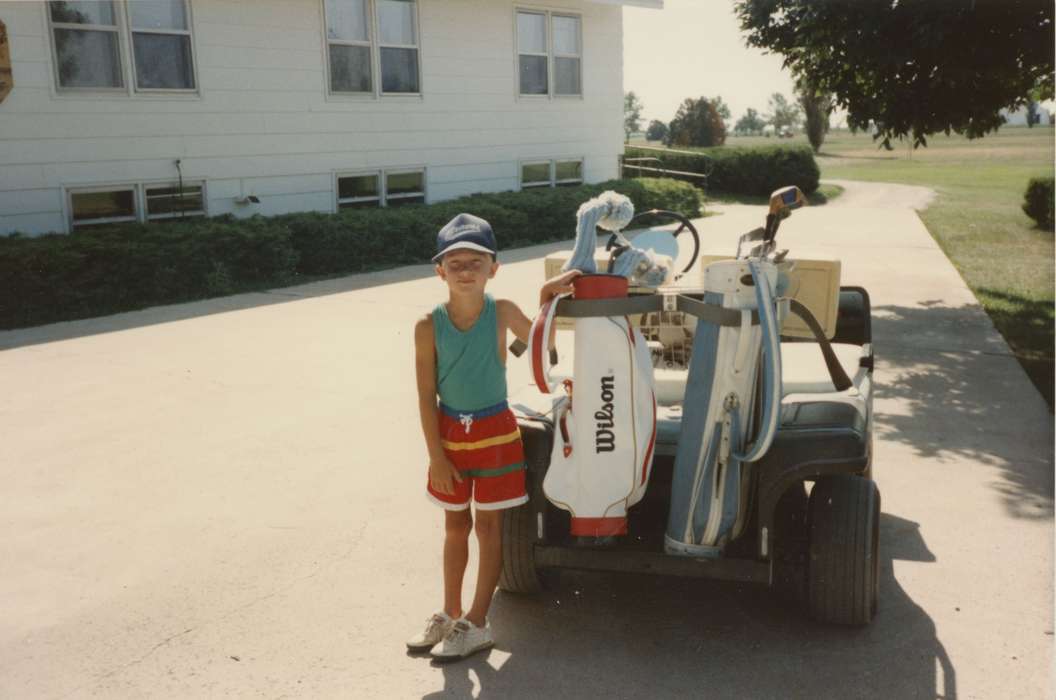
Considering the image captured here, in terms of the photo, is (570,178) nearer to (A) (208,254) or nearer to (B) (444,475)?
(A) (208,254)

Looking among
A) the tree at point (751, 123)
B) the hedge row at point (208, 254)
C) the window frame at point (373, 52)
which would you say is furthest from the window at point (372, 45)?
the tree at point (751, 123)

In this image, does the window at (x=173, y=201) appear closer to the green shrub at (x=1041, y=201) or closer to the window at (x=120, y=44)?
the window at (x=120, y=44)

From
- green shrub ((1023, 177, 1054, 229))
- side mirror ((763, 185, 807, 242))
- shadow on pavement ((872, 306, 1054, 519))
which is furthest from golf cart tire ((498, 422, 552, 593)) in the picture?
green shrub ((1023, 177, 1054, 229))

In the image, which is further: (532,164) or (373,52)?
(532,164)

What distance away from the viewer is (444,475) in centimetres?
345

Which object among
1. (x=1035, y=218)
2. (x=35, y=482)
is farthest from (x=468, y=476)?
(x=1035, y=218)

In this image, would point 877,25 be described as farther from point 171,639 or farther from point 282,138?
point 282,138

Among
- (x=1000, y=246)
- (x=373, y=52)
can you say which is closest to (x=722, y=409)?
(x=373, y=52)

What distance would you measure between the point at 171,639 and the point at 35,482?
7.19ft

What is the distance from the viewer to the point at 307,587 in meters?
4.14

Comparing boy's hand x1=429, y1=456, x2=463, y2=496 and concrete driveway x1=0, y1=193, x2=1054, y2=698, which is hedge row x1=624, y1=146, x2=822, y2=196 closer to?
concrete driveway x1=0, y1=193, x2=1054, y2=698

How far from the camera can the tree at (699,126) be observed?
40500 millimetres

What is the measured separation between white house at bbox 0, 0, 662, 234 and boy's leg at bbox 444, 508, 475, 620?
9.60m

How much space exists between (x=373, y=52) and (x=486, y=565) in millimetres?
12675
